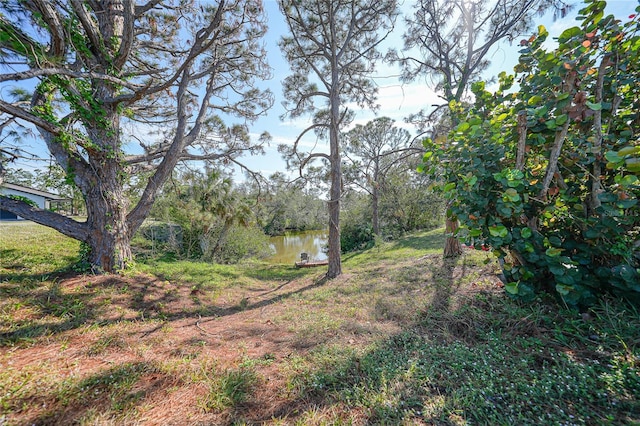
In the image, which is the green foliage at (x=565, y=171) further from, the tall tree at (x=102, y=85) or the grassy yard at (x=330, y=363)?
the tall tree at (x=102, y=85)

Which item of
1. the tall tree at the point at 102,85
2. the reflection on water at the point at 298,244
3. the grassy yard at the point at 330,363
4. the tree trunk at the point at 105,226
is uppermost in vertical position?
the tall tree at the point at 102,85

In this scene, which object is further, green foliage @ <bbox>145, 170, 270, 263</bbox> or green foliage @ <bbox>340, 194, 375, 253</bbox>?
green foliage @ <bbox>340, 194, 375, 253</bbox>

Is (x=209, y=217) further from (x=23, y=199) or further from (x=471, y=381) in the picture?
(x=471, y=381)

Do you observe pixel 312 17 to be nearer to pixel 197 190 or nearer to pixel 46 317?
pixel 46 317

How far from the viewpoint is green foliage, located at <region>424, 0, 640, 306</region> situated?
1.67m

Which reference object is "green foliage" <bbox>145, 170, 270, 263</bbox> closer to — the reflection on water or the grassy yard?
the reflection on water

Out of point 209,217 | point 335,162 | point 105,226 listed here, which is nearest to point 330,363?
point 335,162

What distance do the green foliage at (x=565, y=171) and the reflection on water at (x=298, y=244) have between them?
46.7 feet

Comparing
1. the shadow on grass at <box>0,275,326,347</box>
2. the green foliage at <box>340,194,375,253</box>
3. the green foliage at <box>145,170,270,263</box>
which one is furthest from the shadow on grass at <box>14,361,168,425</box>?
the green foliage at <box>340,194,375,253</box>

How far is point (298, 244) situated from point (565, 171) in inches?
833

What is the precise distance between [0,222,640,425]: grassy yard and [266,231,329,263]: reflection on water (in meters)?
13.3

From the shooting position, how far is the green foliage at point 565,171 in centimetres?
167

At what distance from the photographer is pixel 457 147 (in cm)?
218

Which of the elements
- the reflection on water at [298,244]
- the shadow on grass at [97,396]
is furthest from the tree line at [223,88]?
the reflection on water at [298,244]
